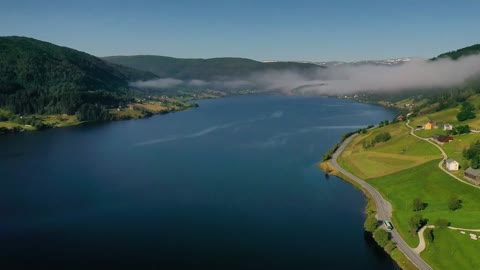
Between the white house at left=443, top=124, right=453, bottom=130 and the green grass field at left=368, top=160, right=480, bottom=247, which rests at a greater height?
the white house at left=443, top=124, right=453, bottom=130

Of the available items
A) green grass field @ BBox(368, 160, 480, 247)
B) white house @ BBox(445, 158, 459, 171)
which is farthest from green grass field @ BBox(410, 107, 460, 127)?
white house @ BBox(445, 158, 459, 171)

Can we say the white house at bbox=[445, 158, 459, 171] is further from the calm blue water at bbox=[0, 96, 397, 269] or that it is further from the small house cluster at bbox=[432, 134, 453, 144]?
the small house cluster at bbox=[432, 134, 453, 144]

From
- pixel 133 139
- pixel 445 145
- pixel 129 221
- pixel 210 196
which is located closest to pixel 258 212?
pixel 210 196

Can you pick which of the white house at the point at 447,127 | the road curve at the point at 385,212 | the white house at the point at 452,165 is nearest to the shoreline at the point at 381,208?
the road curve at the point at 385,212

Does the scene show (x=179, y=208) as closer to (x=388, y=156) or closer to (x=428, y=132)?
(x=388, y=156)

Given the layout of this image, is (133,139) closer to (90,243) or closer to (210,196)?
(210,196)
